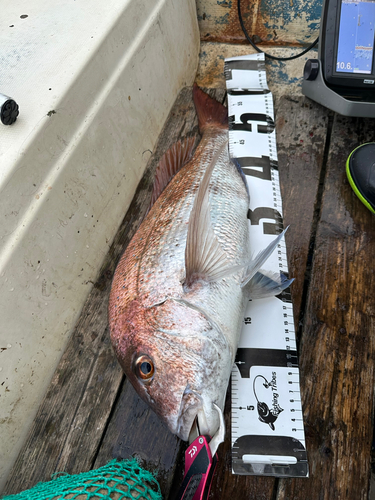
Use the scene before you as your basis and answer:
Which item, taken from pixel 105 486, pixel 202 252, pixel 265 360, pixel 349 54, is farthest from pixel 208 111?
pixel 105 486

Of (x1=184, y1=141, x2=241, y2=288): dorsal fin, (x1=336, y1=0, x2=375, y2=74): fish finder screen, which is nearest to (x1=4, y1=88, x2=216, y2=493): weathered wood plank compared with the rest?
(x1=184, y1=141, x2=241, y2=288): dorsal fin

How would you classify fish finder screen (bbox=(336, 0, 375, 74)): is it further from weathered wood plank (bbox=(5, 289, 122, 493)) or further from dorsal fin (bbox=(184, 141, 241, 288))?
weathered wood plank (bbox=(5, 289, 122, 493))

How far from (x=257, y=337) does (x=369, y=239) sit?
0.76 metres

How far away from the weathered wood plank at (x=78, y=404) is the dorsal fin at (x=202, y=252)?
1.85 ft

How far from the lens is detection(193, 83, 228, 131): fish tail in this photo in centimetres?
195

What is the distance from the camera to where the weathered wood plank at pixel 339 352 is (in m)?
1.24

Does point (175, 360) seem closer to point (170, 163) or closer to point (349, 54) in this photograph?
point (170, 163)

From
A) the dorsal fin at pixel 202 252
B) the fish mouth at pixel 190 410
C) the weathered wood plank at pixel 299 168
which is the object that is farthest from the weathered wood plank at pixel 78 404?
the weathered wood plank at pixel 299 168

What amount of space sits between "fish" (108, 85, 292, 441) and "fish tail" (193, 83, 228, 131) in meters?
0.39

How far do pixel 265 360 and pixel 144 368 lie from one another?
1.79 feet

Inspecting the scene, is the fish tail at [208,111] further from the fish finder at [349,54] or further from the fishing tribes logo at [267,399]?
the fishing tribes logo at [267,399]

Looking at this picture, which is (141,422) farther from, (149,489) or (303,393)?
(303,393)

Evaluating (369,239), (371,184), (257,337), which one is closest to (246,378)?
(257,337)

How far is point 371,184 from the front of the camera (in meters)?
1.62
